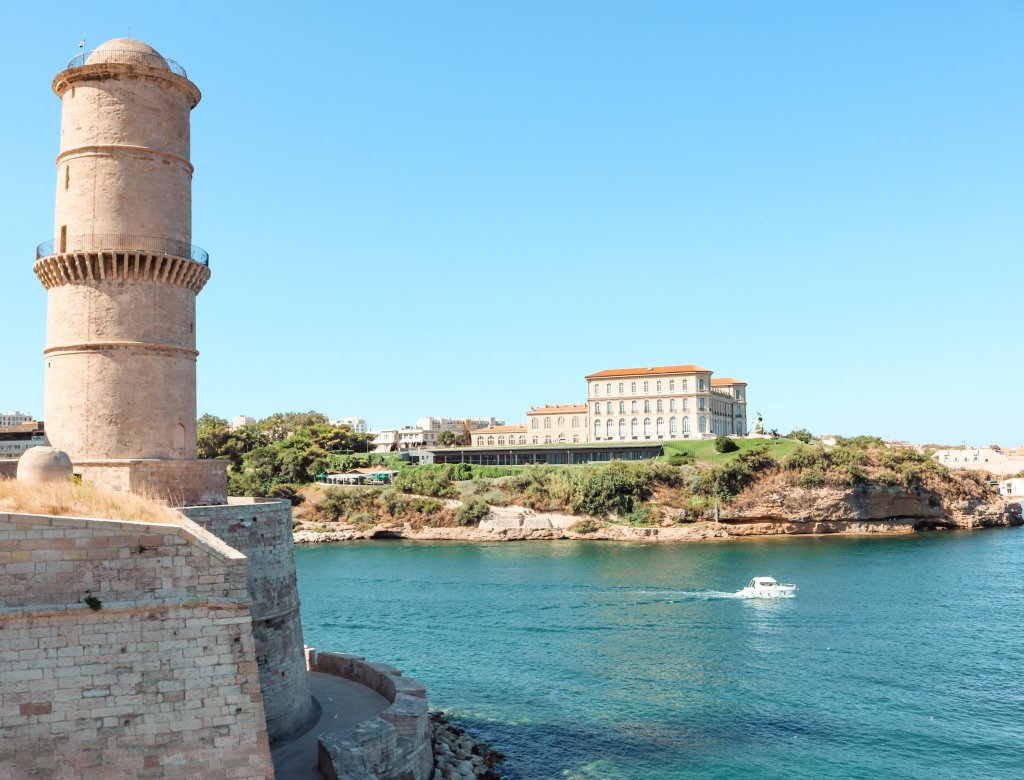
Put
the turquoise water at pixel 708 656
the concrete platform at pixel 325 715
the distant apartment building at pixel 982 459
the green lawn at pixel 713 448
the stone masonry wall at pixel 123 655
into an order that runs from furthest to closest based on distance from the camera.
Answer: the distant apartment building at pixel 982 459 < the green lawn at pixel 713 448 < the turquoise water at pixel 708 656 < the concrete platform at pixel 325 715 < the stone masonry wall at pixel 123 655

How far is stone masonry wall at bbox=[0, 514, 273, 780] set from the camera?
932 cm

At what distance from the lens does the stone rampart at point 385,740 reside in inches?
527

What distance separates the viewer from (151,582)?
32.8ft

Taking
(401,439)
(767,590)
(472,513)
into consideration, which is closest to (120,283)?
(767,590)

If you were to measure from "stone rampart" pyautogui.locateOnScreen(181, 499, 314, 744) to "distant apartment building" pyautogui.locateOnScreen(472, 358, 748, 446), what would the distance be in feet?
252

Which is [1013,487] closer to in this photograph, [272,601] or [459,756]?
[459,756]

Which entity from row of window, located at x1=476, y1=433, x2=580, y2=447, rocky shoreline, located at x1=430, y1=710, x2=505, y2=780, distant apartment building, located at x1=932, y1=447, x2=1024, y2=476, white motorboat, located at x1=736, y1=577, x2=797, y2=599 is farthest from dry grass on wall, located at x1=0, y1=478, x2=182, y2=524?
distant apartment building, located at x1=932, y1=447, x2=1024, y2=476

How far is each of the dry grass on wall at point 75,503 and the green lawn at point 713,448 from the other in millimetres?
64693

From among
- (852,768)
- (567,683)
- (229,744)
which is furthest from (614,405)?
(229,744)

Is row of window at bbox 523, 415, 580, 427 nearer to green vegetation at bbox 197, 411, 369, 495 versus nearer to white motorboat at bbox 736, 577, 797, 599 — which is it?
green vegetation at bbox 197, 411, 369, 495

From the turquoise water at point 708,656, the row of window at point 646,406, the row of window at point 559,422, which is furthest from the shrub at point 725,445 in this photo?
the turquoise water at point 708,656

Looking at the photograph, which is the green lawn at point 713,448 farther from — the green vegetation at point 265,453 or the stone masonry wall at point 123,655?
the stone masonry wall at point 123,655

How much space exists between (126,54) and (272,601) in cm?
1286

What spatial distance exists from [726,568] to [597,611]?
1428 cm
